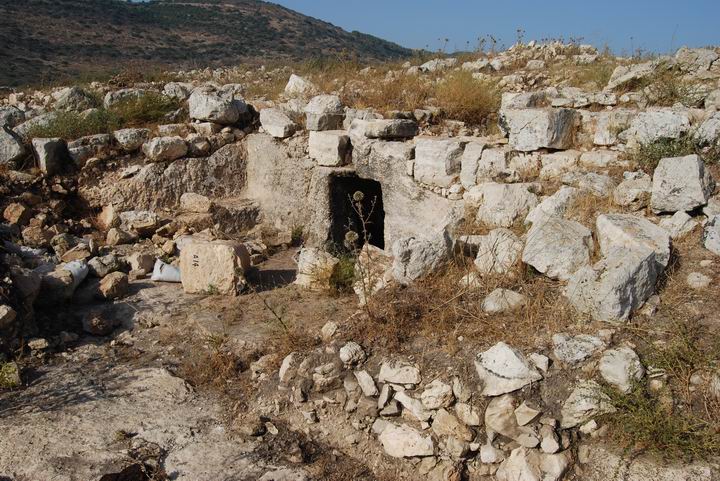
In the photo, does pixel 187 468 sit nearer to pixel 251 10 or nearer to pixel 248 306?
pixel 248 306

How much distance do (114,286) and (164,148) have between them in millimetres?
A: 2323

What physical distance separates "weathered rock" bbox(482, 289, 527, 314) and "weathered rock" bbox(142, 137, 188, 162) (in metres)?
4.61

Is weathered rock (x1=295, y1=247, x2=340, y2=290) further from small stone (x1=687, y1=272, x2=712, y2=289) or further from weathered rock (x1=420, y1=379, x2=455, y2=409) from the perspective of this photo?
small stone (x1=687, y1=272, x2=712, y2=289)

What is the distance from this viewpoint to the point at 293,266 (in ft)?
20.5

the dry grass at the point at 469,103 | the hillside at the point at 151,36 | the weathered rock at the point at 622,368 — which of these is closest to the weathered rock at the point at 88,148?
the dry grass at the point at 469,103

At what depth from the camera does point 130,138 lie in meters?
7.04

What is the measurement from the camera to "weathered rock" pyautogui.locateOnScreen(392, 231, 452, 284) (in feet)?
14.1

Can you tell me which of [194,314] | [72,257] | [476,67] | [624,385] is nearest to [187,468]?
[194,314]

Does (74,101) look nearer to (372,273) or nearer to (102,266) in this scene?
(102,266)

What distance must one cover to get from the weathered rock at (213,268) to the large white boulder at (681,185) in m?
3.37

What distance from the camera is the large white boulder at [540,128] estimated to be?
17.4ft

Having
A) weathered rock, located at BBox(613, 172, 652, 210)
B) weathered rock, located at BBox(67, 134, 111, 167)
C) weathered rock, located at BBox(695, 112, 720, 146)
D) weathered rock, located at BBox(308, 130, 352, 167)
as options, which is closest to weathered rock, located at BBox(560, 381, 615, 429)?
weathered rock, located at BBox(613, 172, 652, 210)

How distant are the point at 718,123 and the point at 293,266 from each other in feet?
13.2

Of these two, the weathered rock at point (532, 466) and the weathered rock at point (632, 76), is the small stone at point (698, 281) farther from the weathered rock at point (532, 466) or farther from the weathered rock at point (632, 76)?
the weathered rock at point (632, 76)
